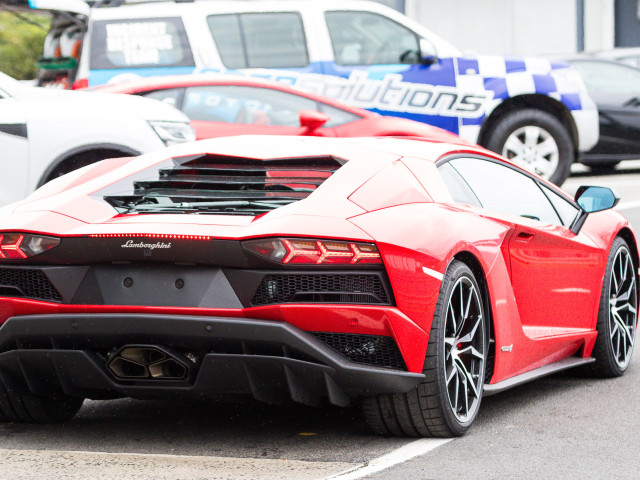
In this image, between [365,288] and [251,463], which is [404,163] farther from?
[251,463]

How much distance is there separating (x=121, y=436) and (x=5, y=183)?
3.84 meters

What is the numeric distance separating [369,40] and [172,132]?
4429 millimetres

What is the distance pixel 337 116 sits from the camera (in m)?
12.0

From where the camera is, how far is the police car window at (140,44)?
12.7 m

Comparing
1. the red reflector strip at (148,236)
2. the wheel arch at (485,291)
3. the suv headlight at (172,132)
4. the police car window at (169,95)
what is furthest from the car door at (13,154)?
the wheel arch at (485,291)

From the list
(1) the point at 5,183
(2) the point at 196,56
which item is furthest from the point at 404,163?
(2) the point at 196,56

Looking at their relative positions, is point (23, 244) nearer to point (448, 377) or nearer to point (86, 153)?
point (448, 377)

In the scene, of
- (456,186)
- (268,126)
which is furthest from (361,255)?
(268,126)

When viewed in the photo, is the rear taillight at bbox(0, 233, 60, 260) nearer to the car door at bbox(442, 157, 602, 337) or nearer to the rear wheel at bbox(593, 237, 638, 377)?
the car door at bbox(442, 157, 602, 337)

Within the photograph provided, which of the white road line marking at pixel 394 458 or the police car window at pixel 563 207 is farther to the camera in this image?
the police car window at pixel 563 207

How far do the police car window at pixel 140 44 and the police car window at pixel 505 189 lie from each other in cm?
708

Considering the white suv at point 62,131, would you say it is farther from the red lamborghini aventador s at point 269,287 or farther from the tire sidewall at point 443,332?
the tire sidewall at point 443,332

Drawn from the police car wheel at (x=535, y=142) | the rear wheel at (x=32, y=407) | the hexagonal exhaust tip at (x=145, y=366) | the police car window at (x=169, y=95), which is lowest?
the police car wheel at (x=535, y=142)

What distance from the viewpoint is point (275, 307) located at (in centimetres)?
461
